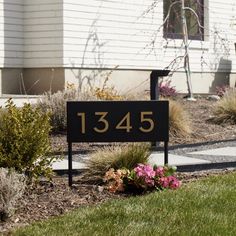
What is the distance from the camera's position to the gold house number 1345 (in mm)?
7707

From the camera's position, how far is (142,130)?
792 cm

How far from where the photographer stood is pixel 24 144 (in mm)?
7262

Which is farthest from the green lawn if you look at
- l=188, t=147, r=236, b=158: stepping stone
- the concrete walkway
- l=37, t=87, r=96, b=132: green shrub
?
l=37, t=87, r=96, b=132: green shrub

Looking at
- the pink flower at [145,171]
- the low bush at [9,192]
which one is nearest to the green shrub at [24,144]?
the low bush at [9,192]

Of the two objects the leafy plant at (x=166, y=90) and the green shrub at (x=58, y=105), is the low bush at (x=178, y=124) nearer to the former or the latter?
the green shrub at (x=58, y=105)

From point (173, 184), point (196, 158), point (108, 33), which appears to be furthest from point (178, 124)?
point (108, 33)

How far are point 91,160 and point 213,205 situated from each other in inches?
78.9

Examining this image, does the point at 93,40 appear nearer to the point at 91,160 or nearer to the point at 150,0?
the point at 150,0

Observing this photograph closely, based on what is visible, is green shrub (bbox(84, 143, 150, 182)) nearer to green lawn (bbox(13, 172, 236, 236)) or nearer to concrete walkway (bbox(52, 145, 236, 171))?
concrete walkway (bbox(52, 145, 236, 171))

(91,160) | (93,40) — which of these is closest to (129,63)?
(93,40)

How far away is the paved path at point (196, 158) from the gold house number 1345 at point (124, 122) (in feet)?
2.97

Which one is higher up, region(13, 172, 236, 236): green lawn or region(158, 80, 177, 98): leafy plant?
region(158, 80, 177, 98): leafy plant

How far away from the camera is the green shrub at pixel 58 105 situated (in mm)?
11875

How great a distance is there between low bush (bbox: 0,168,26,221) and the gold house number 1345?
1243 mm
